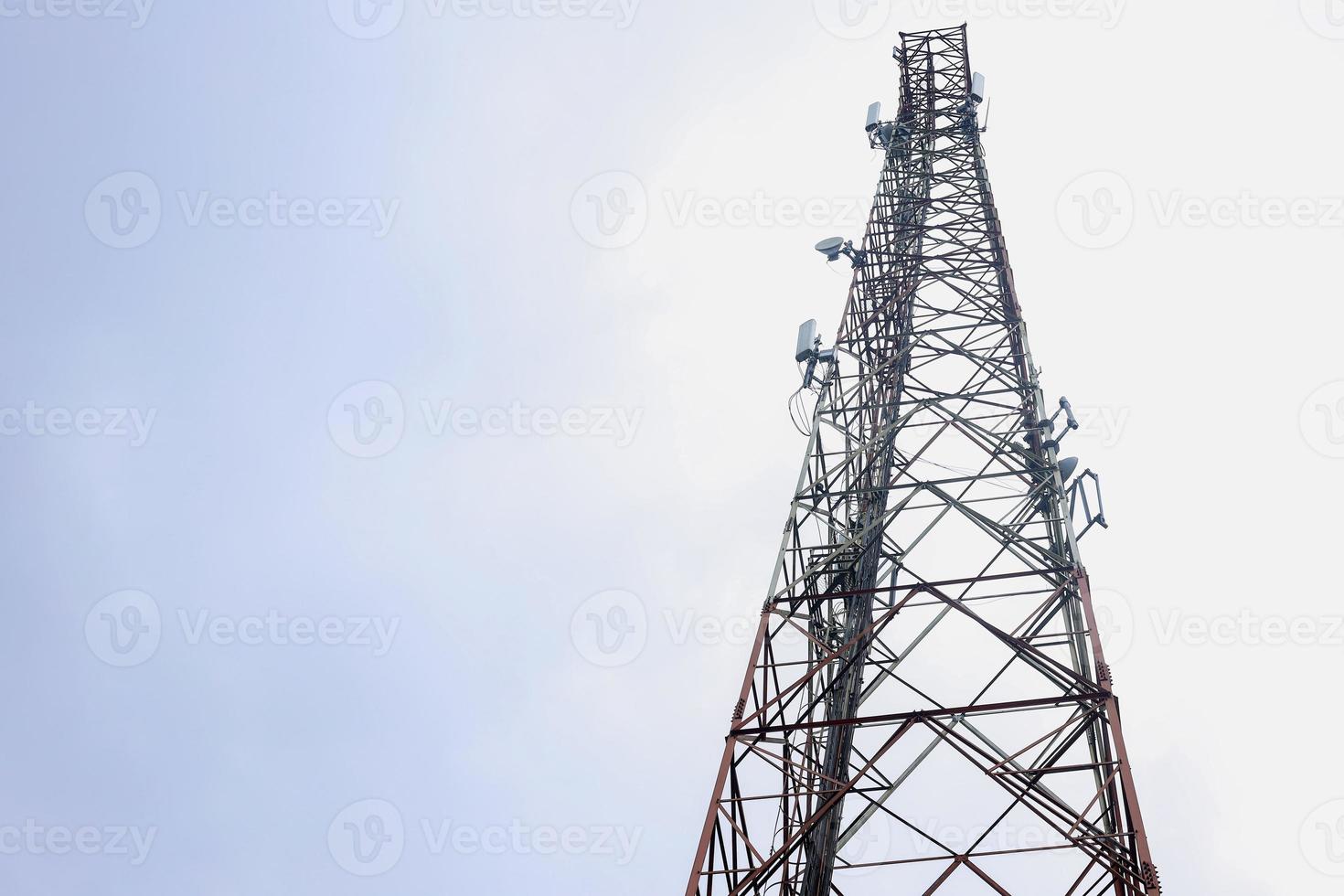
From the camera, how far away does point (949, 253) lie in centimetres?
2291

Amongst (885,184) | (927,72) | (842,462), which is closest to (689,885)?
(842,462)

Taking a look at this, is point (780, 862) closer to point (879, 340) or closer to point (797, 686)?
point (797, 686)

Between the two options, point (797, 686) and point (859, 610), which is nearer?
point (797, 686)

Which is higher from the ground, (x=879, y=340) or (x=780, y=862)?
(x=879, y=340)

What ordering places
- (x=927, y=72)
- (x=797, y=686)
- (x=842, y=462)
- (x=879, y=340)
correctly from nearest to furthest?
(x=797, y=686) → (x=842, y=462) → (x=879, y=340) → (x=927, y=72)

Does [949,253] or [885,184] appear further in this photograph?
[885,184]

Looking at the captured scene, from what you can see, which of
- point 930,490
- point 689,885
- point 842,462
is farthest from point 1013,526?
point 689,885

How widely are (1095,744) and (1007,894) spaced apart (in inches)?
93.2

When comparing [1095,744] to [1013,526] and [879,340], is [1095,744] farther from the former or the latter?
[879,340]

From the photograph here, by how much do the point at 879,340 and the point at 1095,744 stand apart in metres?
9.14

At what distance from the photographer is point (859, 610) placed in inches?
711

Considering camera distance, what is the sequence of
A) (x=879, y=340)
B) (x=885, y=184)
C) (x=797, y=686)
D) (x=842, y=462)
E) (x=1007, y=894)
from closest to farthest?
(x=1007, y=894)
(x=797, y=686)
(x=842, y=462)
(x=879, y=340)
(x=885, y=184)

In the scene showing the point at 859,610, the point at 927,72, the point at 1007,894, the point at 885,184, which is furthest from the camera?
the point at 927,72

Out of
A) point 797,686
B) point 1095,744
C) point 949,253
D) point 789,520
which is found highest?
point 949,253
